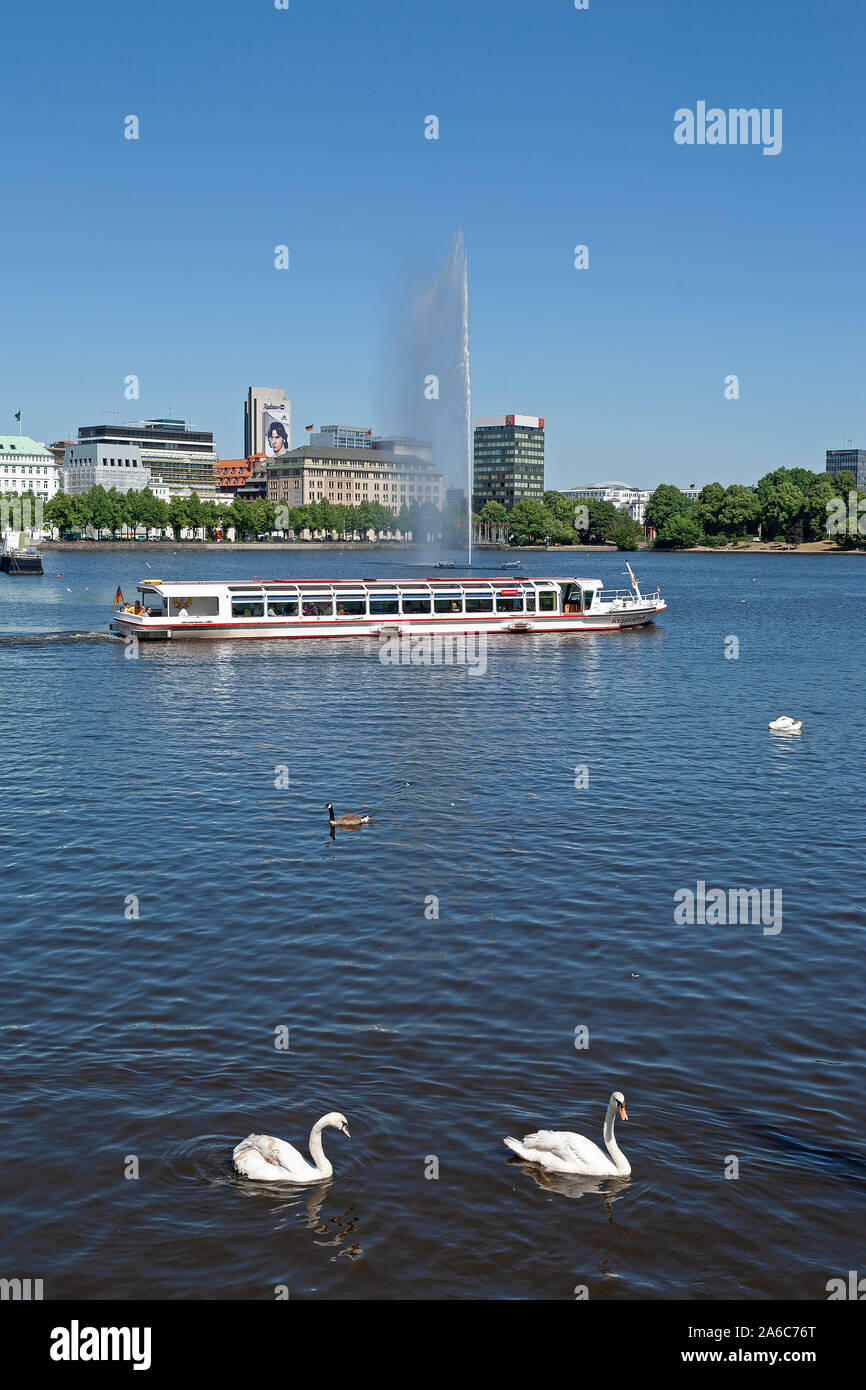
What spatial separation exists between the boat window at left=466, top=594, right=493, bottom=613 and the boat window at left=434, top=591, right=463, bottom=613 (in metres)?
0.76

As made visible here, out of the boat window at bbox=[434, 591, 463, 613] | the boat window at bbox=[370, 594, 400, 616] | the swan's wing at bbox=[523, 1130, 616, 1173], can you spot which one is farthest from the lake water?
the boat window at bbox=[434, 591, 463, 613]

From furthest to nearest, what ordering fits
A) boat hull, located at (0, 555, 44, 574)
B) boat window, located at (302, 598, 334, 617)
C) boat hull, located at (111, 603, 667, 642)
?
boat hull, located at (0, 555, 44, 574) < boat window, located at (302, 598, 334, 617) < boat hull, located at (111, 603, 667, 642)

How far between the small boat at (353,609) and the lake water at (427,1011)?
36235 mm

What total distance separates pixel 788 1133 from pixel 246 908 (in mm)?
12293

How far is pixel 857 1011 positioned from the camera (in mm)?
19797

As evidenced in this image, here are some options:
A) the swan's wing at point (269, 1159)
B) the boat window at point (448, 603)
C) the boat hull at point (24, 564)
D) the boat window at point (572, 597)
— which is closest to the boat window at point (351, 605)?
the boat window at point (448, 603)

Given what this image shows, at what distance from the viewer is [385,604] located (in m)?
84.8

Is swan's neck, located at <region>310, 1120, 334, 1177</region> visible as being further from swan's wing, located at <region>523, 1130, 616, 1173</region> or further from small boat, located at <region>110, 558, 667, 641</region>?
small boat, located at <region>110, 558, 667, 641</region>

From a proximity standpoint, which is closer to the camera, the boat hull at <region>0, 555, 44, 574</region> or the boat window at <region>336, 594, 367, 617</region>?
the boat window at <region>336, 594, 367, 617</region>

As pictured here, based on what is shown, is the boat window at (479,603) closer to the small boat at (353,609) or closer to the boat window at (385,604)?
the small boat at (353,609)

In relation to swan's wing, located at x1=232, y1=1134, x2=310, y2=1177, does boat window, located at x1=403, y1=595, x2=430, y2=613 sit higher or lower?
higher

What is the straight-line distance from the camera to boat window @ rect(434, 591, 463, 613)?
85.5 m
